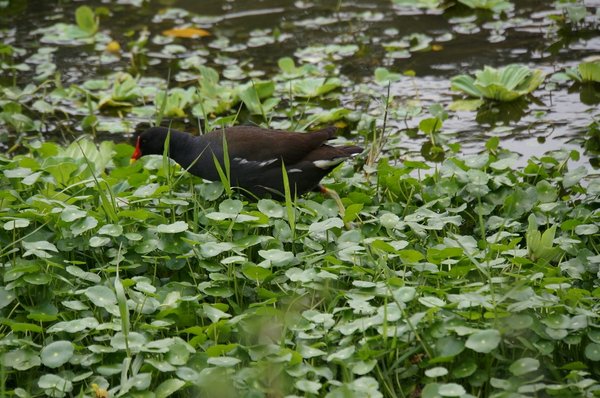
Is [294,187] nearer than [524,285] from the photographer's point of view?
No

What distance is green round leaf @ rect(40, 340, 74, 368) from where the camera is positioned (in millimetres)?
A: 3139

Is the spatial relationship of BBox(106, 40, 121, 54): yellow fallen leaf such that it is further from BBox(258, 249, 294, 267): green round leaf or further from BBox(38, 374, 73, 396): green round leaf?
BBox(38, 374, 73, 396): green round leaf

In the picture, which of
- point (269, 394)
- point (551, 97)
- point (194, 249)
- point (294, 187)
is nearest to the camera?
point (269, 394)

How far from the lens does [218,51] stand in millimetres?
7098

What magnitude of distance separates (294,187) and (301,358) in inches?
61.4

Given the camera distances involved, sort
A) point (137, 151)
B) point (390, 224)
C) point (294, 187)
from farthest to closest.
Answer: point (137, 151) → point (294, 187) → point (390, 224)

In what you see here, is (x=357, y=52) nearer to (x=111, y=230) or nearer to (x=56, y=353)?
(x=111, y=230)

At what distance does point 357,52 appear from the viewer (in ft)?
23.0

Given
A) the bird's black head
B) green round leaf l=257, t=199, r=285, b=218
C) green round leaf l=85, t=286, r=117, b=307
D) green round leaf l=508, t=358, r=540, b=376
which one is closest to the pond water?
the bird's black head

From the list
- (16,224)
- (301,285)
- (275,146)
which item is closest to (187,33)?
(275,146)

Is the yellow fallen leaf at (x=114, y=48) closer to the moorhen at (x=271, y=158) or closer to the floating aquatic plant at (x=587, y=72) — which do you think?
the moorhen at (x=271, y=158)

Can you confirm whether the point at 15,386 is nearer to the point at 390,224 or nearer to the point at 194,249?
the point at 194,249

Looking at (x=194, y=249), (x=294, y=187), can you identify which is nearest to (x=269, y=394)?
(x=194, y=249)

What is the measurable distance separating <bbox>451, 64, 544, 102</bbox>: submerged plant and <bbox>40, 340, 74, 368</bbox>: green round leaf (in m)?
3.58
